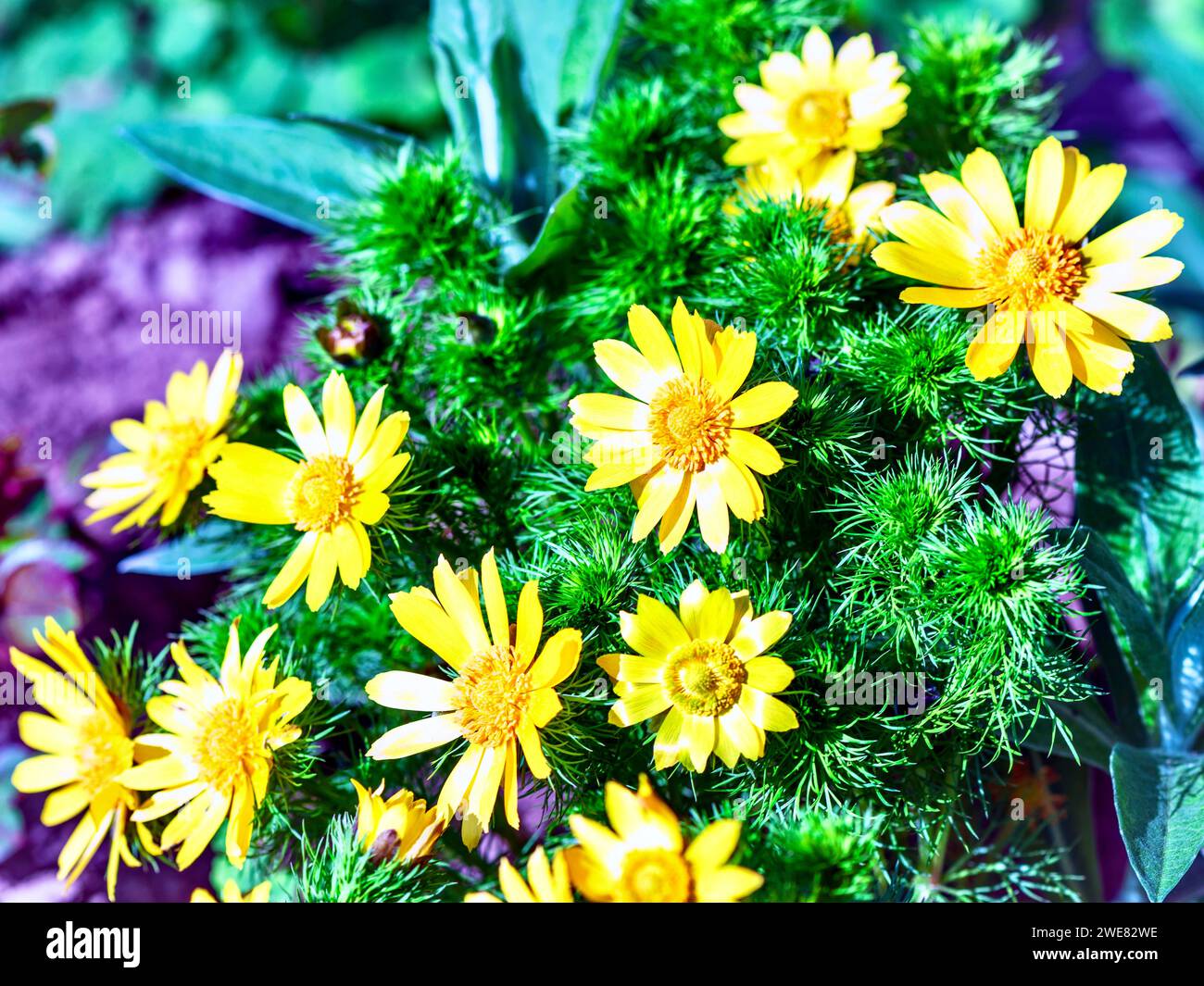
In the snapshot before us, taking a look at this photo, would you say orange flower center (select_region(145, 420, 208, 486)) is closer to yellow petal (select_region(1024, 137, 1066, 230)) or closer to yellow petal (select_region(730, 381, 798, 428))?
yellow petal (select_region(730, 381, 798, 428))

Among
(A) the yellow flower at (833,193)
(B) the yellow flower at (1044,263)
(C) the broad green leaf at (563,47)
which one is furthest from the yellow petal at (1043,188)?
(C) the broad green leaf at (563,47)

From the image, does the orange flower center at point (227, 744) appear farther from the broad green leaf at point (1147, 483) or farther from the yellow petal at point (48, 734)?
the broad green leaf at point (1147, 483)

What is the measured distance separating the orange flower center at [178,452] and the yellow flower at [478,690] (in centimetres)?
27

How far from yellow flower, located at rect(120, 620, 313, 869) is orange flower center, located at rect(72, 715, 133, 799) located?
32 millimetres

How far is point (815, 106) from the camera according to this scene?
0.91m

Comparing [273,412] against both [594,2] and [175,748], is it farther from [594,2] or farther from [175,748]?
[594,2]

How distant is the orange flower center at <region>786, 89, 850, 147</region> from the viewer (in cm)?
91

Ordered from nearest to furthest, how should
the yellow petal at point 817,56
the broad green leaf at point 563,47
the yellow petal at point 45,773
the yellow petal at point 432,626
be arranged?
the yellow petal at point 432,626 < the yellow petal at point 45,773 < the yellow petal at point 817,56 < the broad green leaf at point 563,47

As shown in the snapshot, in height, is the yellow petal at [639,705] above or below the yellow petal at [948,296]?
below

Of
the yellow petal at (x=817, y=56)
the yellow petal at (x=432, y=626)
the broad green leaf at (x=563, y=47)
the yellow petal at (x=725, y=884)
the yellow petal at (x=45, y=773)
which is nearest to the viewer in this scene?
the yellow petal at (x=725, y=884)

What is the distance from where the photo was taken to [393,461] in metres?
0.74

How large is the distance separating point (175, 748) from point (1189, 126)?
1413 mm

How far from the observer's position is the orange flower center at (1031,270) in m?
0.74
